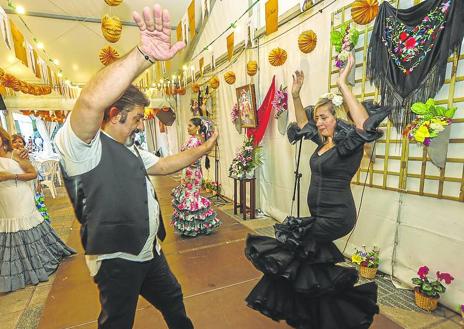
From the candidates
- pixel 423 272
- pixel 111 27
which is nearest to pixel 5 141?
pixel 111 27

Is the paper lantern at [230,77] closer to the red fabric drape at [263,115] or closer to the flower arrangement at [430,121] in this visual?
the red fabric drape at [263,115]

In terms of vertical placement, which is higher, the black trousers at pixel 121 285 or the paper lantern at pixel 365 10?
the paper lantern at pixel 365 10

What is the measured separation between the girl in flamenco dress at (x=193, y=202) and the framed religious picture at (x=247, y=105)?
0.86 meters

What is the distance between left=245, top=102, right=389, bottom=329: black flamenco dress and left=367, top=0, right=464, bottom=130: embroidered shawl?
0.75 meters

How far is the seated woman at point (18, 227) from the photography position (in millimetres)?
2414

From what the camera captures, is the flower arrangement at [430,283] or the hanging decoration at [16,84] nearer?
the flower arrangement at [430,283]

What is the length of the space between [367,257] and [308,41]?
7.73 ft

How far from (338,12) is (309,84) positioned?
793 mm

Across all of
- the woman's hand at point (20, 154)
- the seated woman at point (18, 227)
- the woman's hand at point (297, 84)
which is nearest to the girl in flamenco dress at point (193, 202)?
the woman's hand at point (297, 84)

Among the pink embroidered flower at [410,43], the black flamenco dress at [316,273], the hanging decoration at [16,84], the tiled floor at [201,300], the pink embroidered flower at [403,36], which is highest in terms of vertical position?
the hanging decoration at [16,84]

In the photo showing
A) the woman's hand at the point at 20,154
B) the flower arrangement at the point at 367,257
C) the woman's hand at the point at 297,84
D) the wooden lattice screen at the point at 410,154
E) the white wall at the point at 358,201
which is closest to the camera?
the wooden lattice screen at the point at 410,154

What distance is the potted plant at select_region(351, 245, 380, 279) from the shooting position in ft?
7.87

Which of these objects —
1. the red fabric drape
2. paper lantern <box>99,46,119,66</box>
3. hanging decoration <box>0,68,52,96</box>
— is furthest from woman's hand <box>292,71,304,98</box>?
hanging decoration <box>0,68,52,96</box>

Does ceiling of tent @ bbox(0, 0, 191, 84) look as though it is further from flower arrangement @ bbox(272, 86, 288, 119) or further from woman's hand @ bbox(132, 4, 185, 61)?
woman's hand @ bbox(132, 4, 185, 61)
